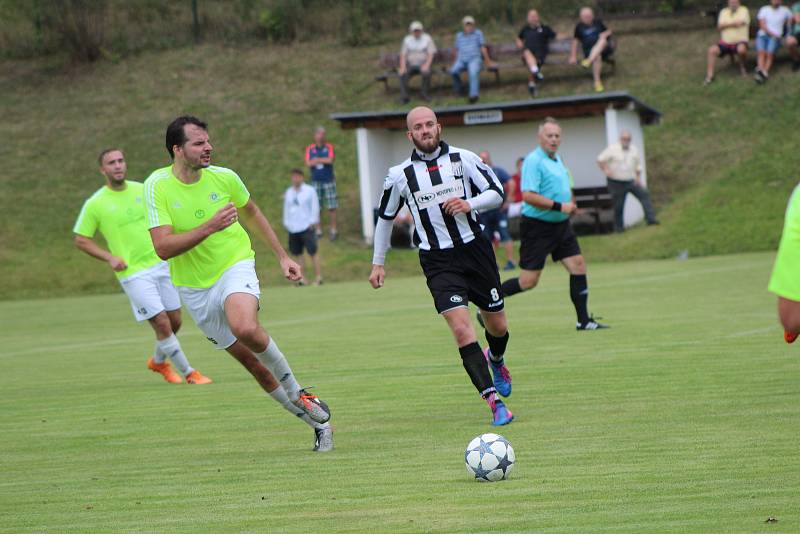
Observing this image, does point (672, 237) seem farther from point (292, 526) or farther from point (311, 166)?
point (292, 526)

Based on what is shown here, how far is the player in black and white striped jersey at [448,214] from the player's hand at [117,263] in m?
4.21

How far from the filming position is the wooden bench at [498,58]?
34719mm

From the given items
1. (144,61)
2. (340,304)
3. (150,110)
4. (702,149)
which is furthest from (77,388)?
(144,61)

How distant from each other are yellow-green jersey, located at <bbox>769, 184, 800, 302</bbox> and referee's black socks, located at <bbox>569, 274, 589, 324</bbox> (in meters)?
8.28

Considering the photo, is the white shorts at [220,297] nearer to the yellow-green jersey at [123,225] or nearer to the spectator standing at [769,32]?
the yellow-green jersey at [123,225]

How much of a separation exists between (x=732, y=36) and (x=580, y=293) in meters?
21.2

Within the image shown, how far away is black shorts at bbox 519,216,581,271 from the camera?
14.0 meters

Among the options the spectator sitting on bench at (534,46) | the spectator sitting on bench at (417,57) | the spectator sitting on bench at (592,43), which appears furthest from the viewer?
the spectator sitting on bench at (417,57)

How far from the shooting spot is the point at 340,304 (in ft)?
68.0

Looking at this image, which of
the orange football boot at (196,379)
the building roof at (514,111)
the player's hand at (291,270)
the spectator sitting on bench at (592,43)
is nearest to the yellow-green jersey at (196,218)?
the player's hand at (291,270)

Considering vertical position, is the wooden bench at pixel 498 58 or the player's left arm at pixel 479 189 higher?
the player's left arm at pixel 479 189

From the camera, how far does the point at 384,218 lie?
9203 millimetres

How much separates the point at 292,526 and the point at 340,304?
14819mm

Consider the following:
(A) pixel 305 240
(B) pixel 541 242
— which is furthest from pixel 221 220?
(A) pixel 305 240
